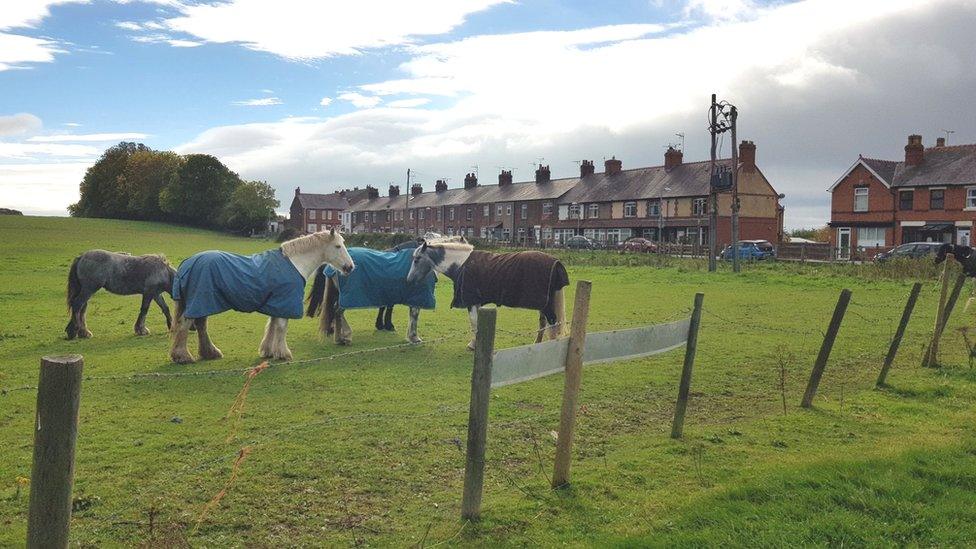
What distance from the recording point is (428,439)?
7629 millimetres

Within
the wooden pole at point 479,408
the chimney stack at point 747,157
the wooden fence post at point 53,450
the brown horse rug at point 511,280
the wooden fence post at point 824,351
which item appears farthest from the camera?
the chimney stack at point 747,157

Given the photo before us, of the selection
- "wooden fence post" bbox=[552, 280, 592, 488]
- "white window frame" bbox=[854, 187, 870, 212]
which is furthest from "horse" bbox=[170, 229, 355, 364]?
"white window frame" bbox=[854, 187, 870, 212]

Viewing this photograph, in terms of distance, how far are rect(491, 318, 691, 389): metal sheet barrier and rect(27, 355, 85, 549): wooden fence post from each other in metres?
2.86

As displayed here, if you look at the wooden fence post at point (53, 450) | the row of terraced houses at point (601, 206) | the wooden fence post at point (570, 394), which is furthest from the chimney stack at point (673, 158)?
the wooden fence post at point (53, 450)

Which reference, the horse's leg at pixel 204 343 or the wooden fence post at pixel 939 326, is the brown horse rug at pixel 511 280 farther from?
the wooden fence post at pixel 939 326

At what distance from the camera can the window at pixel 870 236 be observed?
5415 cm

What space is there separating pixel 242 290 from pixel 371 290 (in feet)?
10.5

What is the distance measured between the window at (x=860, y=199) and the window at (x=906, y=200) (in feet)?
8.71

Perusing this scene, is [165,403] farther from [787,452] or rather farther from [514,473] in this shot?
[787,452]

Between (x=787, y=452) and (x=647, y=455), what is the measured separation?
5.01 ft

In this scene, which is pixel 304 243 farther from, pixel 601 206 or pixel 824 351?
pixel 601 206

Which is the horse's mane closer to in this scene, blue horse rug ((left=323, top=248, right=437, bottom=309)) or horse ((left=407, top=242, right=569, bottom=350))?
blue horse rug ((left=323, top=248, right=437, bottom=309))

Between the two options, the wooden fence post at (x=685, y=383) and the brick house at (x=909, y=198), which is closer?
the wooden fence post at (x=685, y=383)

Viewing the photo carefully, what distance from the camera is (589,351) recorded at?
650cm
